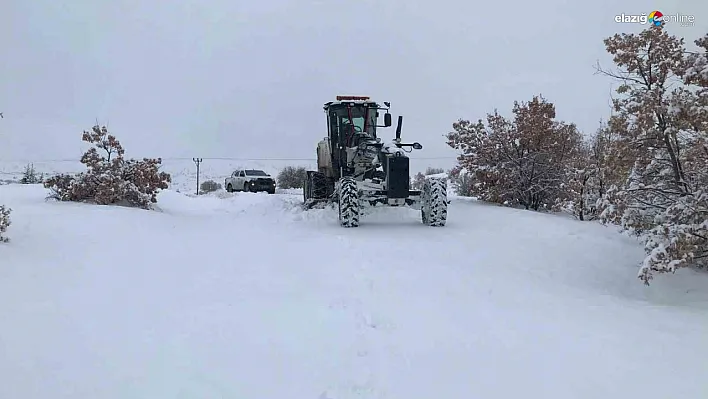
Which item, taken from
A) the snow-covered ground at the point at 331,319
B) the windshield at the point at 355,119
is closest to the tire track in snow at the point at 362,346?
the snow-covered ground at the point at 331,319

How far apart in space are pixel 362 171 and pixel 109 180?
5846 mm

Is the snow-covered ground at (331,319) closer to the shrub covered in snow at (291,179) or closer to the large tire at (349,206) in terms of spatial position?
the large tire at (349,206)

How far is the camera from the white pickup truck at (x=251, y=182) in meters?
27.6

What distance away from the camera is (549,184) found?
1645 cm

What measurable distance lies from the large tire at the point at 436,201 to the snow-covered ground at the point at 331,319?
101 inches

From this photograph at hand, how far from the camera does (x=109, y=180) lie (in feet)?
42.0

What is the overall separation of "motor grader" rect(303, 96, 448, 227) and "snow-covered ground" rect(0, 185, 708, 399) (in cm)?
231

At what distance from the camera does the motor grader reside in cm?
1101

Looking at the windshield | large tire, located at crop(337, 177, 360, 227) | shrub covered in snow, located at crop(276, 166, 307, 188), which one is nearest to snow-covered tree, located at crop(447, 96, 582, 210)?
the windshield

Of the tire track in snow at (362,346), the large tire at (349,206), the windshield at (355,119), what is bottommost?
the tire track in snow at (362,346)

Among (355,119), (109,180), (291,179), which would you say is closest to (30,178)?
(291,179)

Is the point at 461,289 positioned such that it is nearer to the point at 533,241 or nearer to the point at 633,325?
the point at 633,325

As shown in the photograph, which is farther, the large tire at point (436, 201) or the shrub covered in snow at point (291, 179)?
the shrub covered in snow at point (291, 179)

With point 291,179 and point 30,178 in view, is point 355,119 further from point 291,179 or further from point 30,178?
point 30,178
